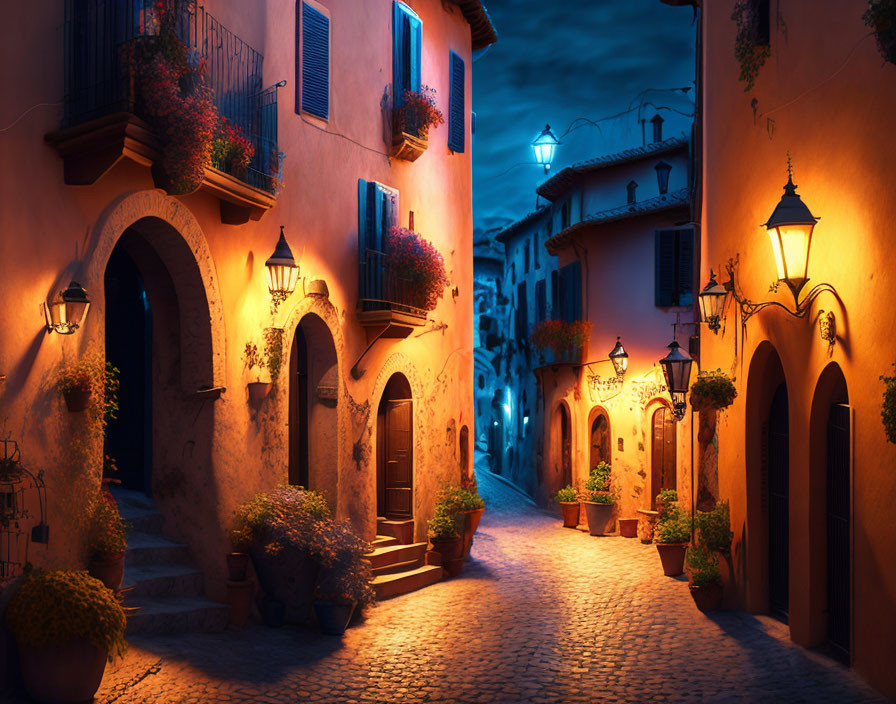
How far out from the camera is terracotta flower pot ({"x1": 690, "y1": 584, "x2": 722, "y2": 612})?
36.4ft

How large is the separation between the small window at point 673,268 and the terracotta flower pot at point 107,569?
15714 millimetres

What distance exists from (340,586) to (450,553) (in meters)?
4.71

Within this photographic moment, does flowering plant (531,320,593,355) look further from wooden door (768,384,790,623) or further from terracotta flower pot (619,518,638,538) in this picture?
wooden door (768,384,790,623)

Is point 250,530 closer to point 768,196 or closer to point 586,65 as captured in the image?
point 768,196

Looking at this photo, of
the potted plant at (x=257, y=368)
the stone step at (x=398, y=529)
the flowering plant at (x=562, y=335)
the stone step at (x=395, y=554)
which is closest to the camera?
the potted plant at (x=257, y=368)

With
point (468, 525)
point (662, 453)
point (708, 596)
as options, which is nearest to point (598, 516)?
point (662, 453)

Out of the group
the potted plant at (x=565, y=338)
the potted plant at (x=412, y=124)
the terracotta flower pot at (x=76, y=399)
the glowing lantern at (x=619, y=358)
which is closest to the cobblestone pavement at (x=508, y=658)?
the terracotta flower pot at (x=76, y=399)

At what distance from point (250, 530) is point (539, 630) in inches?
146

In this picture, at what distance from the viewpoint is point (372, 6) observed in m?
13.9

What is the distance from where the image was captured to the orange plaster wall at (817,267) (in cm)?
684

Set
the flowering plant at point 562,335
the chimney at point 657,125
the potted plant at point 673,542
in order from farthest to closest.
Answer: the chimney at point 657,125 → the flowering plant at point 562,335 → the potted plant at point 673,542

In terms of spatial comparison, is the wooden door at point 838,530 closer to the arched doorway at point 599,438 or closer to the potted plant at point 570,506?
the potted plant at point 570,506

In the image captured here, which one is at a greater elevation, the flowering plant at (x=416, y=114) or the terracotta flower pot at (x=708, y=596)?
the flowering plant at (x=416, y=114)

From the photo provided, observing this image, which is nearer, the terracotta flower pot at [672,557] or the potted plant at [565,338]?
the terracotta flower pot at [672,557]
